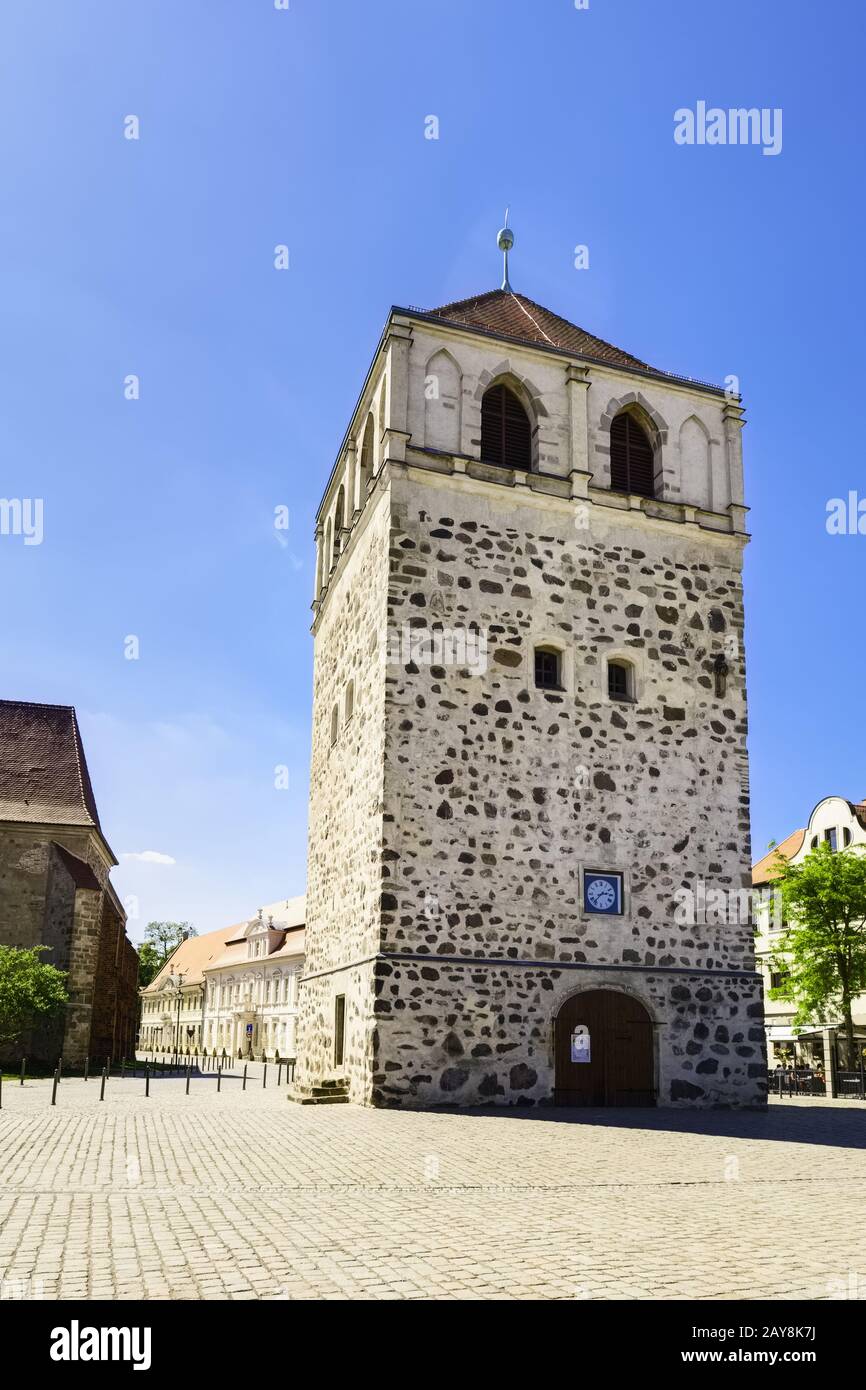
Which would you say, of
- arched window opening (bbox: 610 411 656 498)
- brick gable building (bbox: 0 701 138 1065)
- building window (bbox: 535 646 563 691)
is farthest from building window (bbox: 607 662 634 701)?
brick gable building (bbox: 0 701 138 1065)

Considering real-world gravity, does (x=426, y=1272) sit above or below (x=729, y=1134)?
above

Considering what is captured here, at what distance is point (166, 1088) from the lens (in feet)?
86.3

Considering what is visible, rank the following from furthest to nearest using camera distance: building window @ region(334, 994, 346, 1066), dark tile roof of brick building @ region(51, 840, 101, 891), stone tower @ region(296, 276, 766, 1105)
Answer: dark tile roof of brick building @ region(51, 840, 101, 891), building window @ region(334, 994, 346, 1066), stone tower @ region(296, 276, 766, 1105)

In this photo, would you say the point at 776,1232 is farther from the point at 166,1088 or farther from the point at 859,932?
the point at 859,932

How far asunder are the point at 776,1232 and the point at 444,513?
14895mm

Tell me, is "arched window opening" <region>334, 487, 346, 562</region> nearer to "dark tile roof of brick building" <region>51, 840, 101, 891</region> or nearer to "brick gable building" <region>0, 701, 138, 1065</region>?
"dark tile roof of brick building" <region>51, 840, 101, 891</region>

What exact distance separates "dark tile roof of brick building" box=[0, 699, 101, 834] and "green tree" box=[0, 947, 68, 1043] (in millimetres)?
6763

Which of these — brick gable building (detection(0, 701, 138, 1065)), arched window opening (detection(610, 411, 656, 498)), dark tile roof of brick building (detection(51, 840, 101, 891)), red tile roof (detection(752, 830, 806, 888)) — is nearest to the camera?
arched window opening (detection(610, 411, 656, 498))

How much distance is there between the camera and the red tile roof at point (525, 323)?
22.5m

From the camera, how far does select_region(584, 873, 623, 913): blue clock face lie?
19516mm

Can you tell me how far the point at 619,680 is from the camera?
2128 centimetres

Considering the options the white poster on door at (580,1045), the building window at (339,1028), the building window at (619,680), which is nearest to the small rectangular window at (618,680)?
the building window at (619,680)
